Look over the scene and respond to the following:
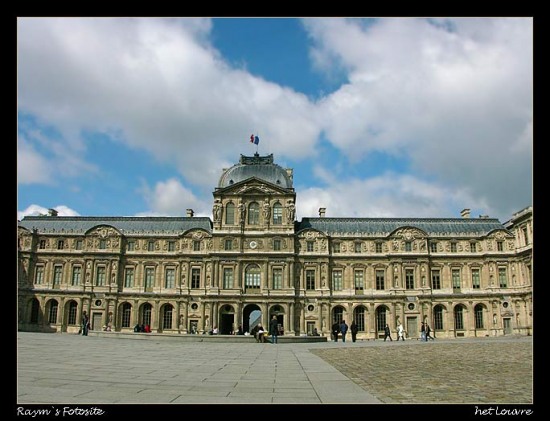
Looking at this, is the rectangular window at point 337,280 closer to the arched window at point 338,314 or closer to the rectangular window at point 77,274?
the arched window at point 338,314

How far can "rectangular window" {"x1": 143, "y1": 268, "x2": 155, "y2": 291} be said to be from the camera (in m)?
62.3

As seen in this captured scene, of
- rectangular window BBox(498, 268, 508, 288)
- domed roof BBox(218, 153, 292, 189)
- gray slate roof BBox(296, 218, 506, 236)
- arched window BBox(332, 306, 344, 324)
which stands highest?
domed roof BBox(218, 153, 292, 189)

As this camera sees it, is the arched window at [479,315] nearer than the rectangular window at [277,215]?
Yes

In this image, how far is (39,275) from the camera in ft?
207

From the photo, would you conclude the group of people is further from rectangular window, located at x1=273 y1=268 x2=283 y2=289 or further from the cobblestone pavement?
the cobblestone pavement

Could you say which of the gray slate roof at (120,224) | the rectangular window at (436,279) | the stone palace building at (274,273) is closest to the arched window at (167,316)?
the stone palace building at (274,273)

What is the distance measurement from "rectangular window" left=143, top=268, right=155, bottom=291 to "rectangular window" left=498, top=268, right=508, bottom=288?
148 ft

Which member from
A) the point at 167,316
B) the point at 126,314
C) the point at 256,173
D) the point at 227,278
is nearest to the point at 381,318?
the point at 227,278

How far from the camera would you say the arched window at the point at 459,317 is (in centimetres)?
6000

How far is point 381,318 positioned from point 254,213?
21.3m

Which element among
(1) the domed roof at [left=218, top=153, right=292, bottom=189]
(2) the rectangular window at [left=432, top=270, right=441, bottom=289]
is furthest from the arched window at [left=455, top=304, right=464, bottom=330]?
(1) the domed roof at [left=218, top=153, right=292, bottom=189]

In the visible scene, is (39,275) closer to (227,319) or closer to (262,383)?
(227,319)

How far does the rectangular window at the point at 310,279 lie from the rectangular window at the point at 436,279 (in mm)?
15720
